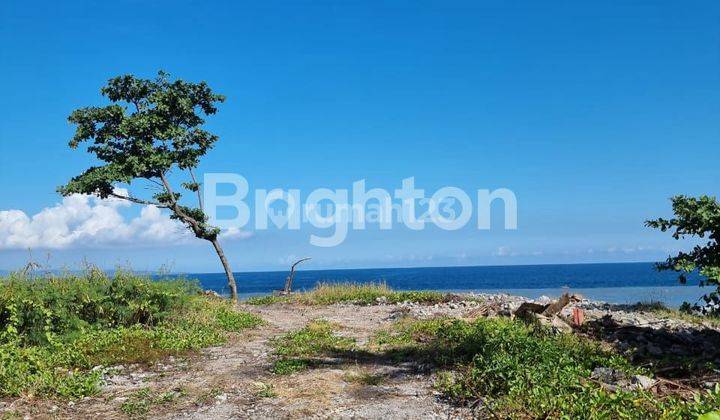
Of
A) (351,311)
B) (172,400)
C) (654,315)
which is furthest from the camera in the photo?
(351,311)

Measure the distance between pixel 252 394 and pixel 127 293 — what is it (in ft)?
21.7

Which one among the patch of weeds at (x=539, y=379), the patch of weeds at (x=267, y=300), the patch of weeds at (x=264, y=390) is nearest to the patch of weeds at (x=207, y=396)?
the patch of weeds at (x=264, y=390)

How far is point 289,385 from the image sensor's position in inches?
319

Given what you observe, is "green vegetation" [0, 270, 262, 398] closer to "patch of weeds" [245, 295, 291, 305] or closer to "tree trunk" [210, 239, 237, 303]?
"patch of weeds" [245, 295, 291, 305]

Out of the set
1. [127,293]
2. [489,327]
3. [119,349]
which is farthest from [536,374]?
[127,293]

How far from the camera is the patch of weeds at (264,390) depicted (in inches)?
298

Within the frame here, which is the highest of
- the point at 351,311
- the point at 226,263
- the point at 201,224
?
the point at 201,224

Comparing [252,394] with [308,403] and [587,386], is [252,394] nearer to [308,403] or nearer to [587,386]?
[308,403]

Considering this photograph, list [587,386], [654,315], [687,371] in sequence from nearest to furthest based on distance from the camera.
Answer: [587,386] → [687,371] → [654,315]

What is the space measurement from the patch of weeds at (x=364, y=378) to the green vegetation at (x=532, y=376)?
0.96 m

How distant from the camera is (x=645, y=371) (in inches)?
294

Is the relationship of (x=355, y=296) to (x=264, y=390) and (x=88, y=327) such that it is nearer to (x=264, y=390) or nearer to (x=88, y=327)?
(x=88, y=327)

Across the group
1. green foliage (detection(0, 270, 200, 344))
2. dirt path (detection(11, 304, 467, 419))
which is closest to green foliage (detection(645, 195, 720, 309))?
dirt path (detection(11, 304, 467, 419))

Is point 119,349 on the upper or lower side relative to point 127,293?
lower
